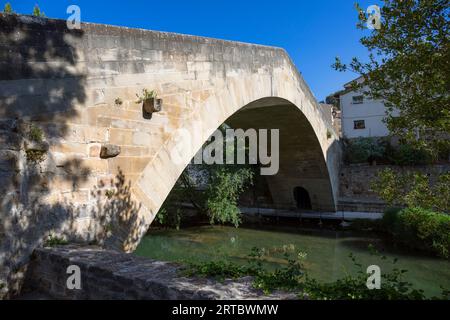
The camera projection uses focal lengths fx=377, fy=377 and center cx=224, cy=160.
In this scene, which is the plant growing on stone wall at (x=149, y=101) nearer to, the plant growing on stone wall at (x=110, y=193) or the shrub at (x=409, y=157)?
the plant growing on stone wall at (x=110, y=193)

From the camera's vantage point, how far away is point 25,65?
4148mm

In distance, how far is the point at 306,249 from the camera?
11164 mm

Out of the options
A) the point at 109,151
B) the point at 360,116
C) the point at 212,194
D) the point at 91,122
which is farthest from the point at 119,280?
the point at 360,116

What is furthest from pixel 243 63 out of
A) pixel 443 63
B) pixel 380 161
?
pixel 380 161

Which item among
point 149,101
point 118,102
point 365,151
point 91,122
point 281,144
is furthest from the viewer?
point 365,151

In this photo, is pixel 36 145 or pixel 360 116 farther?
pixel 360 116

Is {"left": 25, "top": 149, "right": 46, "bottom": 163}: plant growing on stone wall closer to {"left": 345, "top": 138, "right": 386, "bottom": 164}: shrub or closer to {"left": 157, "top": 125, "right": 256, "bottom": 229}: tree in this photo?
{"left": 157, "top": 125, "right": 256, "bottom": 229}: tree

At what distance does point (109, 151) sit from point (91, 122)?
1.40 ft

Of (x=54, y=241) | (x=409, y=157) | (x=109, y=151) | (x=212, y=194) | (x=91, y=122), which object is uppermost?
(x=409, y=157)

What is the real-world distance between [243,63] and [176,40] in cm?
224

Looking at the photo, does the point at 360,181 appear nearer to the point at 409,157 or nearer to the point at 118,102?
the point at 409,157

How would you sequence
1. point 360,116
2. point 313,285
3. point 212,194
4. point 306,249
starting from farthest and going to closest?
point 360,116
point 212,194
point 306,249
point 313,285

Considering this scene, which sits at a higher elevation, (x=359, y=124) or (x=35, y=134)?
(x=359, y=124)

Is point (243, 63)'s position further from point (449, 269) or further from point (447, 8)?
point (449, 269)
